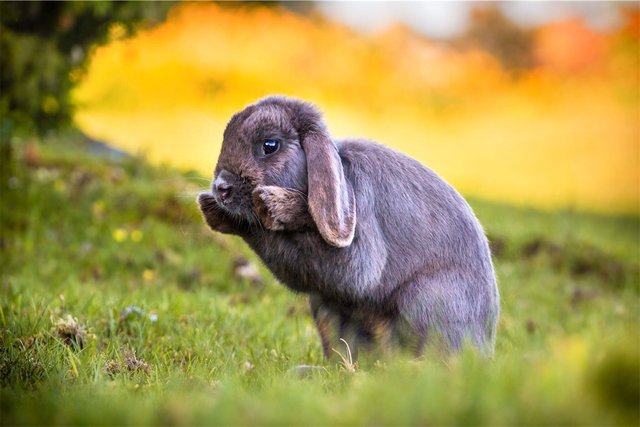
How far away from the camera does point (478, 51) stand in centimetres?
1969

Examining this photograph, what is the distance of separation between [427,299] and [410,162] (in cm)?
74

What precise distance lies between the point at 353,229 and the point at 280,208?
1.17 ft

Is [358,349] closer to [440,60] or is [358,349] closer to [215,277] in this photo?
[215,277]

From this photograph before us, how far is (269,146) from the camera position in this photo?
4.05m

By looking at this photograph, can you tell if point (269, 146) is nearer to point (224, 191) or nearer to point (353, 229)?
point (224, 191)

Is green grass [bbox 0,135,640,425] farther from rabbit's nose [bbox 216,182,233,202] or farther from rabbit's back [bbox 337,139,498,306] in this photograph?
rabbit's nose [bbox 216,182,233,202]

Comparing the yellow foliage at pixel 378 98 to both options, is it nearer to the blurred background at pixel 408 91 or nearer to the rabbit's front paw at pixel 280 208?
the blurred background at pixel 408 91

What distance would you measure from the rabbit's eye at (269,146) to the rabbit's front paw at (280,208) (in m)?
0.21

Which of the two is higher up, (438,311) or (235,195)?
(235,195)

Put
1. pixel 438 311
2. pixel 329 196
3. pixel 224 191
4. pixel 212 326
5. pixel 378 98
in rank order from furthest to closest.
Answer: pixel 378 98 < pixel 212 326 < pixel 224 191 < pixel 438 311 < pixel 329 196

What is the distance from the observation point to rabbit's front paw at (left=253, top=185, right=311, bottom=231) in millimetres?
3877

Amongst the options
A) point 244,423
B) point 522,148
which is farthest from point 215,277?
point 522,148

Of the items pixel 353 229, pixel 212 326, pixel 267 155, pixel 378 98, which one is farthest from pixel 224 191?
pixel 378 98

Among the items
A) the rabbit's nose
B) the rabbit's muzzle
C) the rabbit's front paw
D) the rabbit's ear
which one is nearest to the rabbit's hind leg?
the rabbit's ear
